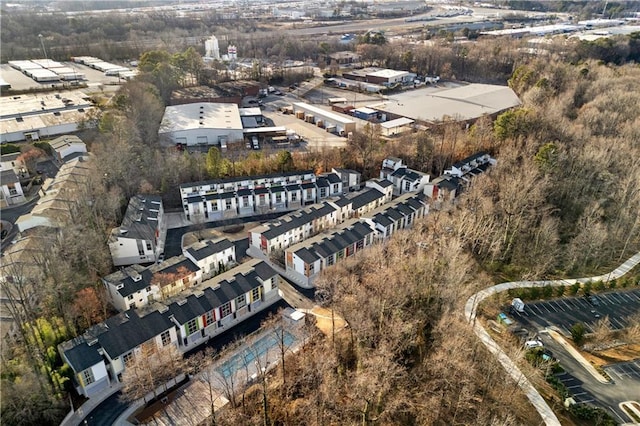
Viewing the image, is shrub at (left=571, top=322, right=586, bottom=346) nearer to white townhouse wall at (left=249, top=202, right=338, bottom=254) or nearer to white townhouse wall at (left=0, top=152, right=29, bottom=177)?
white townhouse wall at (left=249, top=202, right=338, bottom=254)

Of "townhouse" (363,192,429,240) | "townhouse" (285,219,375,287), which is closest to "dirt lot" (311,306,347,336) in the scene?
"townhouse" (285,219,375,287)

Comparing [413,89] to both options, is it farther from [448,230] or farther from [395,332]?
[395,332]

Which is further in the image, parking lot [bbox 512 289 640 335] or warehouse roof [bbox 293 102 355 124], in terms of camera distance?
warehouse roof [bbox 293 102 355 124]

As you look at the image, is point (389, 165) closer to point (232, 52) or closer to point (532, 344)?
point (532, 344)

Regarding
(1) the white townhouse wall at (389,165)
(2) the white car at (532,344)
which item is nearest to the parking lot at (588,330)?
(2) the white car at (532,344)

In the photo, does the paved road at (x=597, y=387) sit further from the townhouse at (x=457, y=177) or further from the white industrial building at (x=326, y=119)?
the white industrial building at (x=326, y=119)
